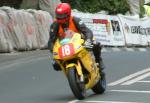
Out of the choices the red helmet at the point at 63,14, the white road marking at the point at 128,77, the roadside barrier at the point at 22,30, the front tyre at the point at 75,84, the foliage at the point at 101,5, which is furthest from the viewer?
the foliage at the point at 101,5

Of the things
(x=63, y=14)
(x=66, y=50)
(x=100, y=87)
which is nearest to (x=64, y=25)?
(x=63, y=14)

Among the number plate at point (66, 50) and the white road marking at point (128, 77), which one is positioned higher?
the number plate at point (66, 50)

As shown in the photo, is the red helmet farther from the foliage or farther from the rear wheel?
the foliage

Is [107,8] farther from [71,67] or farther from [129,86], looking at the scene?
[71,67]

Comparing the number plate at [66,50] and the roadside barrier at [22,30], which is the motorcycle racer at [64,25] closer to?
the number plate at [66,50]

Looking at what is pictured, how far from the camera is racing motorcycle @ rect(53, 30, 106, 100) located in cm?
1155

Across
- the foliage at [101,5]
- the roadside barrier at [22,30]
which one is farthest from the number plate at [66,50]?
the foliage at [101,5]

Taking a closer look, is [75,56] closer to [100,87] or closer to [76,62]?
[76,62]

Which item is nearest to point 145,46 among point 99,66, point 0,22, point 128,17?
point 128,17

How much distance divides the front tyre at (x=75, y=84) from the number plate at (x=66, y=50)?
280mm

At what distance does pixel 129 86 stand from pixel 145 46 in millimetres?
15480

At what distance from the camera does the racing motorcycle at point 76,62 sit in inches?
455

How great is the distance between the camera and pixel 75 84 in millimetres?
11453

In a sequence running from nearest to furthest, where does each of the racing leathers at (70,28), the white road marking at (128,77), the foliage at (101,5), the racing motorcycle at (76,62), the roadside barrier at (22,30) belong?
the racing motorcycle at (76,62), the racing leathers at (70,28), the white road marking at (128,77), the roadside barrier at (22,30), the foliage at (101,5)
